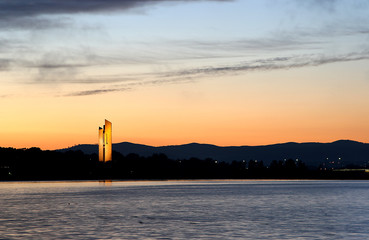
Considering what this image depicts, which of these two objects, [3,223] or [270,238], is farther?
[3,223]

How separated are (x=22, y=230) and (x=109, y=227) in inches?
319

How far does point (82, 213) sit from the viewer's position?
265ft

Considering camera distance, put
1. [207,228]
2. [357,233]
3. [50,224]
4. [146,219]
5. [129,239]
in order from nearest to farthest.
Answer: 1. [129,239]
2. [357,233]
3. [207,228]
4. [50,224]
5. [146,219]

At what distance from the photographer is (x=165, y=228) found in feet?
195

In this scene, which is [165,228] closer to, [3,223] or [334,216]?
[3,223]

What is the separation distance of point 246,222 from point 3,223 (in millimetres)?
24706

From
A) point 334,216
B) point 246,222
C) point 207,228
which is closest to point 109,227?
point 207,228

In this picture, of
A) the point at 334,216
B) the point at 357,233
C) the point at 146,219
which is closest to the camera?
the point at 357,233

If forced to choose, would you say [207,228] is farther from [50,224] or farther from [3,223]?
[3,223]

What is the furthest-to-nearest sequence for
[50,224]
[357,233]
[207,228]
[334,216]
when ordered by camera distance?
[334,216] → [50,224] → [207,228] → [357,233]

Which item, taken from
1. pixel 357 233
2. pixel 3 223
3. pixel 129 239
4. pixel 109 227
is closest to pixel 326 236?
pixel 357 233

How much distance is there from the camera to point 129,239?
50281 millimetres

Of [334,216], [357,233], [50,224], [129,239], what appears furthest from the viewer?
[334,216]

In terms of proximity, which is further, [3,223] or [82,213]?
[82,213]
